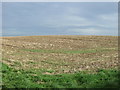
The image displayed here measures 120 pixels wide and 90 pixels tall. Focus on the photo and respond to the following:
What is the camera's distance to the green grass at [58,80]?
13266 mm

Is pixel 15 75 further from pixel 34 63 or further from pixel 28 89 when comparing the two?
pixel 34 63

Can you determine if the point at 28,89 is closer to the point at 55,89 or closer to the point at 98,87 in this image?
the point at 55,89

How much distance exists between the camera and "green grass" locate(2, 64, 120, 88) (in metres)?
13.3

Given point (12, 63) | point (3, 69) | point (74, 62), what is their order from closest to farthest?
point (3, 69) < point (12, 63) < point (74, 62)

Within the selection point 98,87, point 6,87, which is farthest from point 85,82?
point 6,87

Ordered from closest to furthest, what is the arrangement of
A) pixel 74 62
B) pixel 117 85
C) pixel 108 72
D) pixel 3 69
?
pixel 117 85, pixel 108 72, pixel 3 69, pixel 74 62

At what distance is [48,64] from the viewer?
67.8 feet

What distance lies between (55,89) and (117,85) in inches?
124

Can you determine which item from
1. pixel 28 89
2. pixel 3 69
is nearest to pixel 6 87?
pixel 28 89

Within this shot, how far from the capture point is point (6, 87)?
13609mm

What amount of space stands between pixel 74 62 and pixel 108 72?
622 centimetres

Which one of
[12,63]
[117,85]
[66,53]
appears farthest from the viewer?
[66,53]

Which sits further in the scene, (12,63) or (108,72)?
(12,63)

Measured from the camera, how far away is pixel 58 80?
48.0 feet
